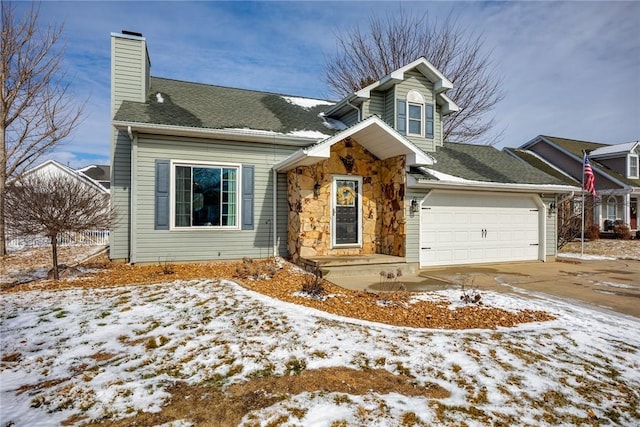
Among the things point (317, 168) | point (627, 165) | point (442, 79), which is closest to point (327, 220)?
point (317, 168)

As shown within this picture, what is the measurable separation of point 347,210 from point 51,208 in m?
6.31

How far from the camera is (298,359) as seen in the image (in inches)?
132

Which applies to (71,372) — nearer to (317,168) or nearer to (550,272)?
(317,168)

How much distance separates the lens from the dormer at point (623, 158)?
70.8ft

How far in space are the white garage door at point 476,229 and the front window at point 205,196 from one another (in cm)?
509

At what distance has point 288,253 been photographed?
30.1 ft

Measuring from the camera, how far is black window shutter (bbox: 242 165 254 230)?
28.6 feet

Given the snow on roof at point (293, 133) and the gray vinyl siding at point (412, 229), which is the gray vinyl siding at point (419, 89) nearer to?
the gray vinyl siding at point (412, 229)

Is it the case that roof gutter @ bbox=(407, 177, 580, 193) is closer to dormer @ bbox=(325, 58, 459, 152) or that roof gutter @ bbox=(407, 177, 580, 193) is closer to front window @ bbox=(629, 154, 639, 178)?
dormer @ bbox=(325, 58, 459, 152)

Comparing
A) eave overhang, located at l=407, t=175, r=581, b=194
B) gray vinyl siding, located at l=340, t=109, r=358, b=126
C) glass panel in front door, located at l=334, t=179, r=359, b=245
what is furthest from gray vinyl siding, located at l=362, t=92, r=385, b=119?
eave overhang, located at l=407, t=175, r=581, b=194

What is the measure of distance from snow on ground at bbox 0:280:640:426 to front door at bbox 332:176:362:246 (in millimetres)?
4038

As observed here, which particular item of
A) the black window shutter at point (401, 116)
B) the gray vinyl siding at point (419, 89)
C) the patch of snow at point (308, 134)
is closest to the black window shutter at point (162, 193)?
the patch of snow at point (308, 134)

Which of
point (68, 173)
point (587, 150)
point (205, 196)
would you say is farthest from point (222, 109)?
point (587, 150)

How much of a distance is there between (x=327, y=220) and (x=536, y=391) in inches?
238
